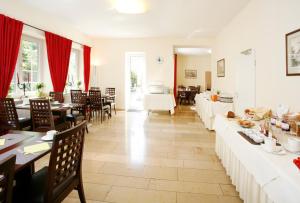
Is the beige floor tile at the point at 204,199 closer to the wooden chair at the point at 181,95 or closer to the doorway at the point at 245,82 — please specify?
the doorway at the point at 245,82

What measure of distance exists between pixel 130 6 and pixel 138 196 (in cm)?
394

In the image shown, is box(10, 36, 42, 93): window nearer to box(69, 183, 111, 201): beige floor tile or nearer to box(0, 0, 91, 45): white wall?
box(0, 0, 91, 45): white wall

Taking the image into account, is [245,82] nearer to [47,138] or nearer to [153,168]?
[153,168]

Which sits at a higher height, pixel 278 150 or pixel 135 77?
pixel 135 77

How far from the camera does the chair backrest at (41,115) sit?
11.1 feet

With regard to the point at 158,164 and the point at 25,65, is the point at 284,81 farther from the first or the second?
the point at 25,65

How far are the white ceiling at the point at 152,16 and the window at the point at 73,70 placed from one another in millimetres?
906

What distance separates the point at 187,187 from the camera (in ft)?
7.97

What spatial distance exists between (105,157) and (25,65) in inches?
128

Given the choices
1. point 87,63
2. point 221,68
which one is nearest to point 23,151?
point 221,68

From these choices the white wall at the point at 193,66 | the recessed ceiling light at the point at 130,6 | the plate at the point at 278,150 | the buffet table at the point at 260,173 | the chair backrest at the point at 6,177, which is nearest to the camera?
the chair backrest at the point at 6,177

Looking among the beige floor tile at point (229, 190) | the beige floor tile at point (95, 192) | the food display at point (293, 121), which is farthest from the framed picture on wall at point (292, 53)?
the beige floor tile at point (95, 192)

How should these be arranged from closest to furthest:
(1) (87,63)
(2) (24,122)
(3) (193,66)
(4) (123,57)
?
(2) (24,122), (1) (87,63), (4) (123,57), (3) (193,66)

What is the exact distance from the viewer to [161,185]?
2.47 meters
